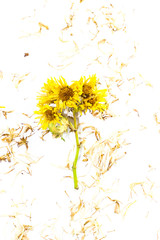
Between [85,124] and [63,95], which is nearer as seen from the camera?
[63,95]

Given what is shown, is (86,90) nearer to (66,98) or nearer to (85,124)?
(66,98)

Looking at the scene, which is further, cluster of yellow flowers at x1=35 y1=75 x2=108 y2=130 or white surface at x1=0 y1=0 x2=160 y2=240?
white surface at x1=0 y1=0 x2=160 y2=240

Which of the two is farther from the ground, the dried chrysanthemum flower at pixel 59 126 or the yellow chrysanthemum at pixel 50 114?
the yellow chrysanthemum at pixel 50 114

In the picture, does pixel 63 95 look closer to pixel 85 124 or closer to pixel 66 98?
pixel 66 98

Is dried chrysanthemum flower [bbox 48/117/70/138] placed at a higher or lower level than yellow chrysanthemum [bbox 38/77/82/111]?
lower

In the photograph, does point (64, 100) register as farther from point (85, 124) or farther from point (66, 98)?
point (85, 124)

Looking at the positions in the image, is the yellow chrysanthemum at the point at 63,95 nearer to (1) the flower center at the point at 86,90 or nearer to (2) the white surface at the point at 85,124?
(1) the flower center at the point at 86,90

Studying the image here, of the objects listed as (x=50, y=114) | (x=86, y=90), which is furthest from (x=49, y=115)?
(x=86, y=90)

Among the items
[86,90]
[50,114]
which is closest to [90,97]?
[86,90]

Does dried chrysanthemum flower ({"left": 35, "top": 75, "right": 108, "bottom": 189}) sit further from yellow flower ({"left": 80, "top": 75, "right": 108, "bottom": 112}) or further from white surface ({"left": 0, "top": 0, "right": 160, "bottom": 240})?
white surface ({"left": 0, "top": 0, "right": 160, "bottom": 240})

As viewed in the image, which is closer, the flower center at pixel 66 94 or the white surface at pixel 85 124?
the flower center at pixel 66 94

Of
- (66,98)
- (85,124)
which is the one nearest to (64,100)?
(66,98)

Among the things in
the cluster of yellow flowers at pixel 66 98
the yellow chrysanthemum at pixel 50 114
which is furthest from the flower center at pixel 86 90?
the yellow chrysanthemum at pixel 50 114

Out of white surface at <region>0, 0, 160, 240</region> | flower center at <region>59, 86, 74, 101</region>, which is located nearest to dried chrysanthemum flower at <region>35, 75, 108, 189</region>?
flower center at <region>59, 86, 74, 101</region>
